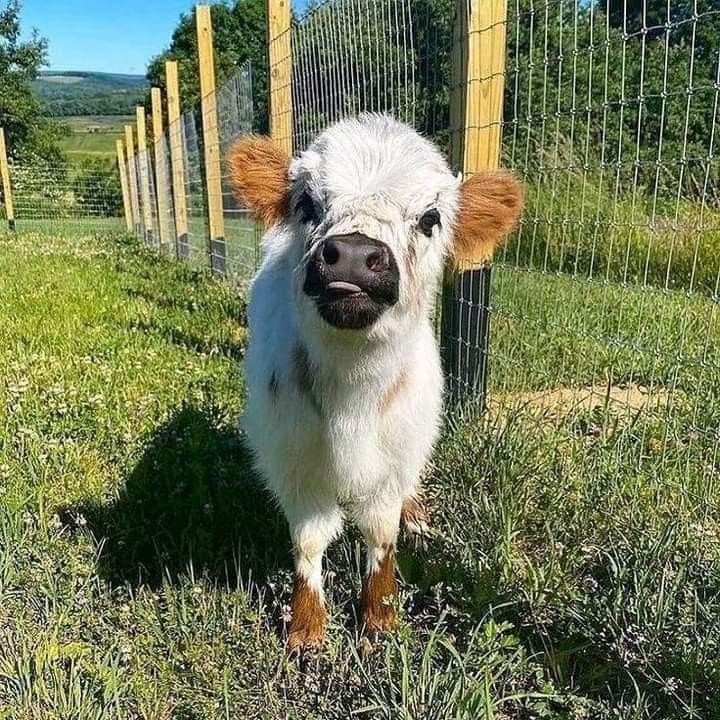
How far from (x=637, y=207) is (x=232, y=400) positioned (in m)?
2.47

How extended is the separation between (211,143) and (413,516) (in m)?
7.53

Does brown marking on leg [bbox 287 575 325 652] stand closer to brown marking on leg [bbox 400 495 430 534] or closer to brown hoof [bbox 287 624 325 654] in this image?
brown hoof [bbox 287 624 325 654]

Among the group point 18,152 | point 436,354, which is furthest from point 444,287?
point 18,152

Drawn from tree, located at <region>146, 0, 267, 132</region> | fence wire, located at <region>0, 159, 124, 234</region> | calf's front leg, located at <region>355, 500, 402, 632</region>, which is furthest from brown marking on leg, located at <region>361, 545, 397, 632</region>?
tree, located at <region>146, 0, 267, 132</region>

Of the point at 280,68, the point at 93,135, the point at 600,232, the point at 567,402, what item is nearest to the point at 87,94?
the point at 93,135

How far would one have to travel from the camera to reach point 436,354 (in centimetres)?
321

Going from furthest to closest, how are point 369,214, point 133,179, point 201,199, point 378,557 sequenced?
point 133,179
point 201,199
point 378,557
point 369,214

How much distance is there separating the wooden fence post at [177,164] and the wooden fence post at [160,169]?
1857mm

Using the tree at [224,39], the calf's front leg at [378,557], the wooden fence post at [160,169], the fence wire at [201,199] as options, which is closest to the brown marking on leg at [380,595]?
the calf's front leg at [378,557]

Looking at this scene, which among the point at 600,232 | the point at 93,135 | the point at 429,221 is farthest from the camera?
the point at 93,135

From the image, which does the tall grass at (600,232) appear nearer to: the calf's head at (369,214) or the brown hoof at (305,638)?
the calf's head at (369,214)

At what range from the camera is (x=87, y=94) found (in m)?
106

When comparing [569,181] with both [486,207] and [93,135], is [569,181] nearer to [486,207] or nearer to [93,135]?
[486,207]

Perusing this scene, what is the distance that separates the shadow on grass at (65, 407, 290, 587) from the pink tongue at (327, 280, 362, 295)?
122 centimetres
